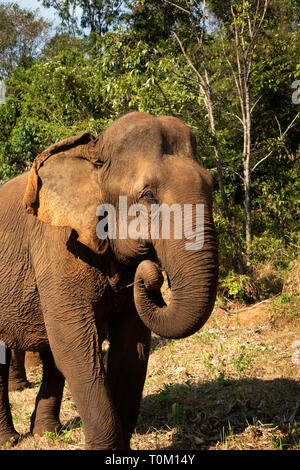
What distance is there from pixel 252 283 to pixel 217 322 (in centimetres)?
105

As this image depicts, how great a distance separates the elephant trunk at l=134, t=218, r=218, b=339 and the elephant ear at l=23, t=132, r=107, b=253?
60 cm

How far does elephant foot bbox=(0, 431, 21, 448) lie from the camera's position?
17.9 ft

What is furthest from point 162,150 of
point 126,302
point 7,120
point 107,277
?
point 7,120

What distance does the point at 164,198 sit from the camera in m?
3.74

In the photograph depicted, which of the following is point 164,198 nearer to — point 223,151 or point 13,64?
point 223,151

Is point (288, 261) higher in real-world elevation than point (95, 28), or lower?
lower

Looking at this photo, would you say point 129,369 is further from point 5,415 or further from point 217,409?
point 5,415

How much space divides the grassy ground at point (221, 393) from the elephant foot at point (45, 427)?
0.35ft

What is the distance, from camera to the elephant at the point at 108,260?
12.1 ft

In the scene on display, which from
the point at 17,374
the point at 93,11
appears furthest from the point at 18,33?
the point at 17,374

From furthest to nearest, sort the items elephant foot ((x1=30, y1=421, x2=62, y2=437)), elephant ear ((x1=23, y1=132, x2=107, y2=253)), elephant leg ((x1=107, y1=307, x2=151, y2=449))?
elephant foot ((x1=30, y1=421, x2=62, y2=437)), elephant leg ((x1=107, y1=307, x2=151, y2=449)), elephant ear ((x1=23, y1=132, x2=107, y2=253))

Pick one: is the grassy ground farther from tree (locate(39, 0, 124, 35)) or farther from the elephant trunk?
tree (locate(39, 0, 124, 35))

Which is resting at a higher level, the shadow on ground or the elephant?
the elephant

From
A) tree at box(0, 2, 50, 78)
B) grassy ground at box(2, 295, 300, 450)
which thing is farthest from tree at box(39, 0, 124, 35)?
grassy ground at box(2, 295, 300, 450)
